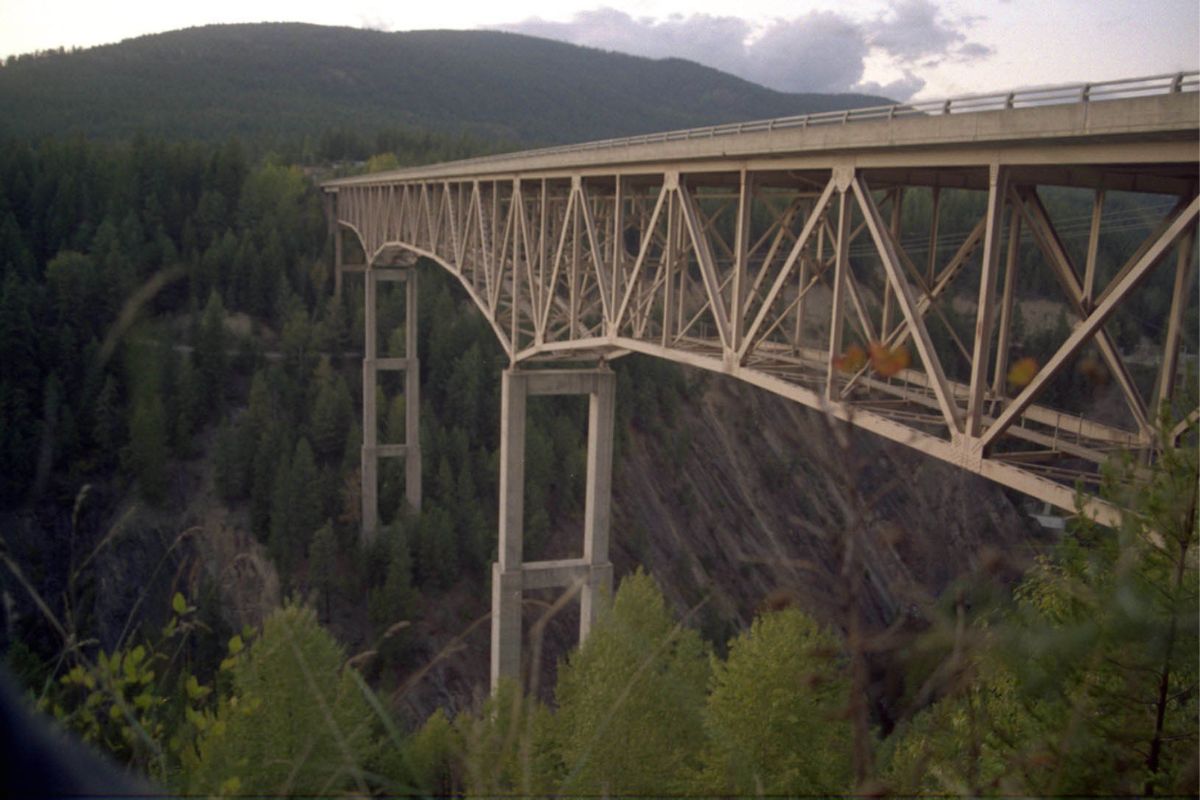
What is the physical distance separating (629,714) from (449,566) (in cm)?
2279

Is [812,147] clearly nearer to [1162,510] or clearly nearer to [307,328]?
[1162,510]

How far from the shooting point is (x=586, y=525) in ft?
59.9

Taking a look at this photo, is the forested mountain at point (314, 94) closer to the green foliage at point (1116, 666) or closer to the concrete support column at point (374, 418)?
the concrete support column at point (374, 418)

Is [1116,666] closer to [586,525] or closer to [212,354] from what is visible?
[586,525]

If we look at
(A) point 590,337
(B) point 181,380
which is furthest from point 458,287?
(A) point 590,337

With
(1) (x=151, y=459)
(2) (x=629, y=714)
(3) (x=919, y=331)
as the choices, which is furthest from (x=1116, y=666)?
(1) (x=151, y=459)

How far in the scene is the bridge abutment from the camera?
1786cm

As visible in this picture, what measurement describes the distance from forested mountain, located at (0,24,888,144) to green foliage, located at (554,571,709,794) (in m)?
39.8

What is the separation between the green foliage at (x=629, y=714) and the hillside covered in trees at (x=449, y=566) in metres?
0.06

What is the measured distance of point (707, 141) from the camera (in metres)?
11.9

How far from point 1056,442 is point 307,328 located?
120ft

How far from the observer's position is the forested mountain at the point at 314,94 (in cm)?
8206

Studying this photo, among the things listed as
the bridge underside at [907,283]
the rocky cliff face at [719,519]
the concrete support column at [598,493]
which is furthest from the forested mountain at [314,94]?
the bridge underside at [907,283]

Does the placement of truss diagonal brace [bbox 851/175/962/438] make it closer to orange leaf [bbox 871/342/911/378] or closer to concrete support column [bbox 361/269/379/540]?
orange leaf [bbox 871/342/911/378]
